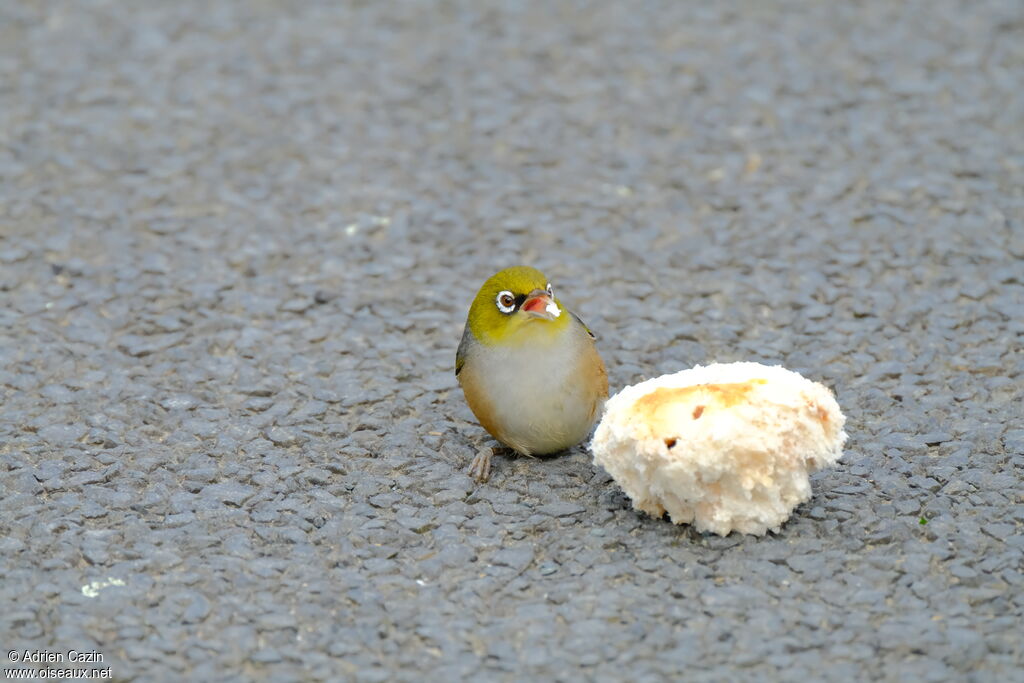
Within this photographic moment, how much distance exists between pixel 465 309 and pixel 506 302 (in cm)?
148

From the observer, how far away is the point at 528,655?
4262 millimetres

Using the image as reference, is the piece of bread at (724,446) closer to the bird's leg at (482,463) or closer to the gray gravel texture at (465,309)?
the gray gravel texture at (465,309)

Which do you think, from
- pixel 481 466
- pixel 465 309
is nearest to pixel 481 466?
pixel 481 466

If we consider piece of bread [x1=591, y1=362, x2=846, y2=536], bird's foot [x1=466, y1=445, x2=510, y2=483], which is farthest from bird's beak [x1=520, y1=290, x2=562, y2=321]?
bird's foot [x1=466, y1=445, x2=510, y2=483]

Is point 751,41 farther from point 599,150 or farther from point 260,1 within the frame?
point 260,1

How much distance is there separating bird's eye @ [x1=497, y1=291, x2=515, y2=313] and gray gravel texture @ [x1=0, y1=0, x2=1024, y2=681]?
2.32 ft

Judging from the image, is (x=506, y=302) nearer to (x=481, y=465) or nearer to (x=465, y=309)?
(x=481, y=465)

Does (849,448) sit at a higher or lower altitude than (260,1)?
lower

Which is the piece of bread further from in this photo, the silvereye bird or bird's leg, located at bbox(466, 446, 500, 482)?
bird's leg, located at bbox(466, 446, 500, 482)

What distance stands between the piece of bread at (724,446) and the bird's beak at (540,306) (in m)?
0.57

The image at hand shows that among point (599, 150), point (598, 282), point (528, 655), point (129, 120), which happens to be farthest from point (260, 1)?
point (528, 655)

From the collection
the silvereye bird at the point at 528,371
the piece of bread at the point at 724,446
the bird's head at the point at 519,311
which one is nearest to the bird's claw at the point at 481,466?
the silvereye bird at the point at 528,371

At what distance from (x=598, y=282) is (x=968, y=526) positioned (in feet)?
9.02

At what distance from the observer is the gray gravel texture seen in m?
4.44
